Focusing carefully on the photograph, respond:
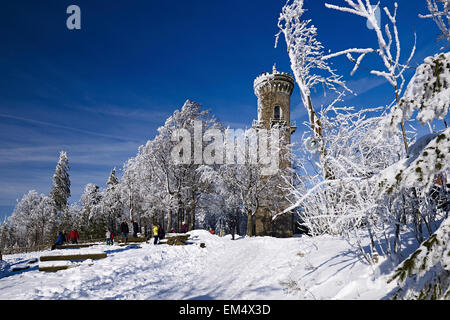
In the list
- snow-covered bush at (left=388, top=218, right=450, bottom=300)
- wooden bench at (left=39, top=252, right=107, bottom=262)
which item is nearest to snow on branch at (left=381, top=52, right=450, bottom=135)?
snow-covered bush at (left=388, top=218, right=450, bottom=300)

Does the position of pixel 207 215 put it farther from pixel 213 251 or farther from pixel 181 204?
pixel 213 251

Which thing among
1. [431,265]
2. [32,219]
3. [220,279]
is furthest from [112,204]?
[431,265]

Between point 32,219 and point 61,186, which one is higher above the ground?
point 61,186

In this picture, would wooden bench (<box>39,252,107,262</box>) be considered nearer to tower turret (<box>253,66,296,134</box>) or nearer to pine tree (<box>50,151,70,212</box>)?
tower turret (<box>253,66,296,134</box>)

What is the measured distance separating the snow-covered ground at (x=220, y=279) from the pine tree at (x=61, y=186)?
2896 centimetres

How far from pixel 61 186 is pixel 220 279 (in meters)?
36.1

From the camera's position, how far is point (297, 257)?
22.2ft

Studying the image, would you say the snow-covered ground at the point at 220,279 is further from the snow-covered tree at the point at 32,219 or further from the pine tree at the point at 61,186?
the snow-covered tree at the point at 32,219

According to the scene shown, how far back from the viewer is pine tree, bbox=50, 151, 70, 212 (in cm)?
3356

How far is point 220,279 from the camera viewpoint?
638 cm

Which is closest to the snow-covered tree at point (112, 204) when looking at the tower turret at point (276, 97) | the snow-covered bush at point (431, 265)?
the tower turret at point (276, 97)

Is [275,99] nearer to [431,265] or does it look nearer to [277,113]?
[277,113]

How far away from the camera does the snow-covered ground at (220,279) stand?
4.11m

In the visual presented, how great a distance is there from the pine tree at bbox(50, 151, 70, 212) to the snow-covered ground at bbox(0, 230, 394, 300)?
29.0 metres
